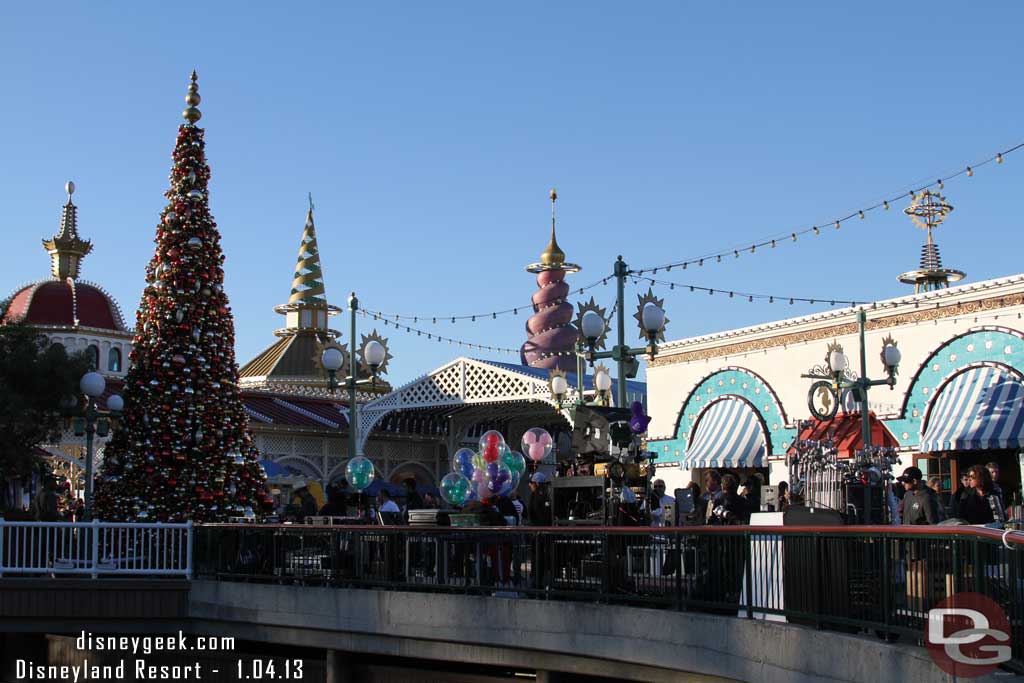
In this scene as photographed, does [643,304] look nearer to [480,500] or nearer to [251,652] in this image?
[480,500]

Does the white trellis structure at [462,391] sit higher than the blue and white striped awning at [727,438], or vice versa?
the white trellis structure at [462,391]

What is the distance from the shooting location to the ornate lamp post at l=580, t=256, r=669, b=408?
58.3 feet

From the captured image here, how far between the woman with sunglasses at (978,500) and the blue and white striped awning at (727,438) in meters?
14.7

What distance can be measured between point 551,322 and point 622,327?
49243 millimetres

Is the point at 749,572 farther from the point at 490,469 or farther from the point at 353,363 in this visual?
the point at 353,363

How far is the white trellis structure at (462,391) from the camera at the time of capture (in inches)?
1283

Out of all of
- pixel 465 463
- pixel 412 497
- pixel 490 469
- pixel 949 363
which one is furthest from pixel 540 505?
pixel 949 363

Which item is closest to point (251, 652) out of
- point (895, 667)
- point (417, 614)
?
point (417, 614)

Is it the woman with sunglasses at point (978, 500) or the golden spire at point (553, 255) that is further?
the golden spire at point (553, 255)

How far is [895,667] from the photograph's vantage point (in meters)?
8.03

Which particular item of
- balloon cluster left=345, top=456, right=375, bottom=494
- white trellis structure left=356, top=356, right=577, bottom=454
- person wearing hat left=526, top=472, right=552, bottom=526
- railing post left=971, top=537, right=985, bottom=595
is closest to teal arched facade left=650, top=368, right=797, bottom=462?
white trellis structure left=356, top=356, right=577, bottom=454

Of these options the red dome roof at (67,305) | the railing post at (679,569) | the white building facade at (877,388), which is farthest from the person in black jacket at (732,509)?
the red dome roof at (67,305)

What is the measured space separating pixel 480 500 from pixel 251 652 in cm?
360

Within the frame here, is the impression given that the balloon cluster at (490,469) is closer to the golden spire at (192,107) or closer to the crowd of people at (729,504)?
the crowd of people at (729,504)
